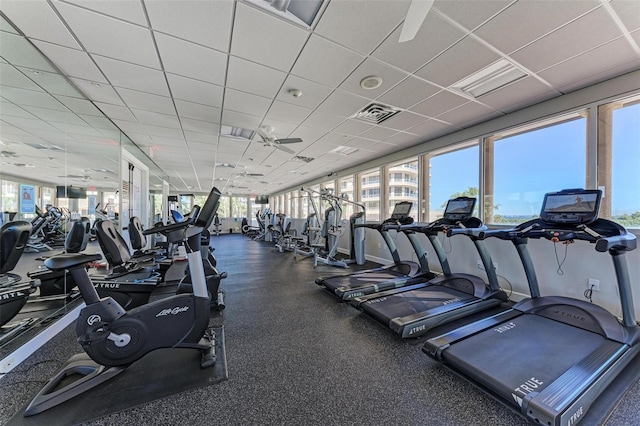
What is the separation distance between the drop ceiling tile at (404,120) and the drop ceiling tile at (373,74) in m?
0.81

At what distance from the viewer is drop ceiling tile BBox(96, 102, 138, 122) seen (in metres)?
3.44

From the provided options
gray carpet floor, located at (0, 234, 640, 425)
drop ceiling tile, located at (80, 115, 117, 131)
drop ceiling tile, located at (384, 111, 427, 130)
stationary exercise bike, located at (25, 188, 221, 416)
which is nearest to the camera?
gray carpet floor, located at (0, 234, 640, 425)

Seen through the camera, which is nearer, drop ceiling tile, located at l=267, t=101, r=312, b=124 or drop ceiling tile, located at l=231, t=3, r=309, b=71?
drop ceiling tile, located at l=231, t=3, r=309, b=71

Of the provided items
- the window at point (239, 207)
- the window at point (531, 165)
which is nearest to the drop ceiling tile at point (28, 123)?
the window at point (531, 165)

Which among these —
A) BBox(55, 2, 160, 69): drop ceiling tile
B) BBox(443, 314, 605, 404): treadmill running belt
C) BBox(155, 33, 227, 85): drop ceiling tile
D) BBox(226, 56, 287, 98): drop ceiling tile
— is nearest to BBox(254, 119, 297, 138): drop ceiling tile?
BBox(226, 56, 287, 98): drop ceiling tile

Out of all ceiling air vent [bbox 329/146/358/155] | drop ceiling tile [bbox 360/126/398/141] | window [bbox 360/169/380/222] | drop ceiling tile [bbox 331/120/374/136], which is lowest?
window [bbox 360/169/380/222]

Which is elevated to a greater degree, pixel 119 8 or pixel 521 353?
pixel 119 8

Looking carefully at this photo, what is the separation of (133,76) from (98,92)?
2.76 ft

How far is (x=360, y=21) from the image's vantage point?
1889 mm

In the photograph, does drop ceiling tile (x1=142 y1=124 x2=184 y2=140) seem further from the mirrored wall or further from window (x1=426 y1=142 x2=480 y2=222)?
window (x1=426 y1=142 x2=480 y2=222)

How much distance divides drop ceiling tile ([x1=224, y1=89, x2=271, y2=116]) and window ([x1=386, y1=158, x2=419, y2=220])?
3514 mm

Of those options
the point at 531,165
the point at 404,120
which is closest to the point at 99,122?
the point at 404,120

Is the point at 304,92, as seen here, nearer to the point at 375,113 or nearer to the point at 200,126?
the point at 375,113

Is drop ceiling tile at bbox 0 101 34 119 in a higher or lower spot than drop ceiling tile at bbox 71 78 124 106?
lower
